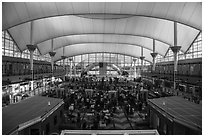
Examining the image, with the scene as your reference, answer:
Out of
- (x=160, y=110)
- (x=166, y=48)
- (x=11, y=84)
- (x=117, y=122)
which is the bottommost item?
(x=117, y=122)

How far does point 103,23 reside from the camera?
79.9ft

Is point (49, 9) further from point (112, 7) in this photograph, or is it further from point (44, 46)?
point (44, 46)

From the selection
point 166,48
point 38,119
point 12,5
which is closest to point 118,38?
point 166,48

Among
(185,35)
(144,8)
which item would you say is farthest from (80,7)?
(185,35)

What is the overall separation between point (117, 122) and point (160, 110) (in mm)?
4144

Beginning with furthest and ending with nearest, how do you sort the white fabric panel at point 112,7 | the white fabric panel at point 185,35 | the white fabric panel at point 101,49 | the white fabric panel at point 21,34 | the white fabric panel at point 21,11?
the white fabric panel at point 101,49, the white fabric panel at point 185,35, the white fabric panel at point 21,34, the white fabric panel at point 112,7, the white fabric panel at point 21,11

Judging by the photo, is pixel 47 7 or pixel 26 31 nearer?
pixel 47 7

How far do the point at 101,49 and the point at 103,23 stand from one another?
23.4 m

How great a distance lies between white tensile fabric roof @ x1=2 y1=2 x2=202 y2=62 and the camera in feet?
49.5

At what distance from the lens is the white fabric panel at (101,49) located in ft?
145

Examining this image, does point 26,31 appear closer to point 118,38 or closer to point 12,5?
→ point 12,5

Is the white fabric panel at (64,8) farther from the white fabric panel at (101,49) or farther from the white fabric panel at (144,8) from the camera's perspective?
the white fabric panel at (101,49)

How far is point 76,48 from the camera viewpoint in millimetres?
44750

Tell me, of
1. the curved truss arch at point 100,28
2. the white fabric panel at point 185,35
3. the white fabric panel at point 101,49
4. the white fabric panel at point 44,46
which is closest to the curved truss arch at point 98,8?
the curved truss arch at point 100,28
